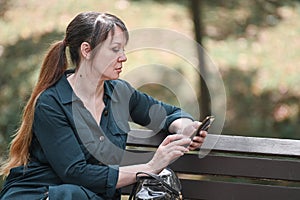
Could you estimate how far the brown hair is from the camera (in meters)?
2.70

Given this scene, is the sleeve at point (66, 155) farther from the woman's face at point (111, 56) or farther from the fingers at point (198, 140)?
the fingers at point (198, 140)

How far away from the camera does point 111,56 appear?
8.93 ft

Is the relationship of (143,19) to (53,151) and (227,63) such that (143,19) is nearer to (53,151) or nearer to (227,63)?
(227,63)

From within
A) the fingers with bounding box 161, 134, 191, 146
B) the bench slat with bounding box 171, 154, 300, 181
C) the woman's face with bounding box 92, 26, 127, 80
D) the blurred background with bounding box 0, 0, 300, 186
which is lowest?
the blurred background with bounding box 0, 0, 300, 186

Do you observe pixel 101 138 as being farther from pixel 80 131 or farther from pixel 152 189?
pixel 152 189

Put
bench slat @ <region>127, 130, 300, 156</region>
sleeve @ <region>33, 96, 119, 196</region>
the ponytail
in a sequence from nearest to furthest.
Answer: sleeve @ <region>33, 96, 119, 196</region> < the ponytail < bench slat @ <region>127, 130, 300, 156</region>

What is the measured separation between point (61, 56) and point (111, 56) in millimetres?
205

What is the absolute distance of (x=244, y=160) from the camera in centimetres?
300

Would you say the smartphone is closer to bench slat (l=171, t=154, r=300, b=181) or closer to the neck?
bench slat (l=171, t=154, r=300, b=181)

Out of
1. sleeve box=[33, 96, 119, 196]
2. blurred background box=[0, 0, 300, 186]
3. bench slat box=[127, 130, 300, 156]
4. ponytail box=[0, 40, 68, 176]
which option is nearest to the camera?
sleeve box=[33, 96, 119, 196]

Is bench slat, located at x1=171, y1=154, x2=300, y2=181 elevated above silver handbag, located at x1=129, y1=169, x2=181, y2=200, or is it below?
below

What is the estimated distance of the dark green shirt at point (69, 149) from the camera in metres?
2.63

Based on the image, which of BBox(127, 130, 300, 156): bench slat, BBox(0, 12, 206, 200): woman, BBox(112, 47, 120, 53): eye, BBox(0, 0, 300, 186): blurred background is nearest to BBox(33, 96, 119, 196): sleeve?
BBox(0, 12, 206, 200): woman

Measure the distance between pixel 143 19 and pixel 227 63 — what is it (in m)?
0.80
